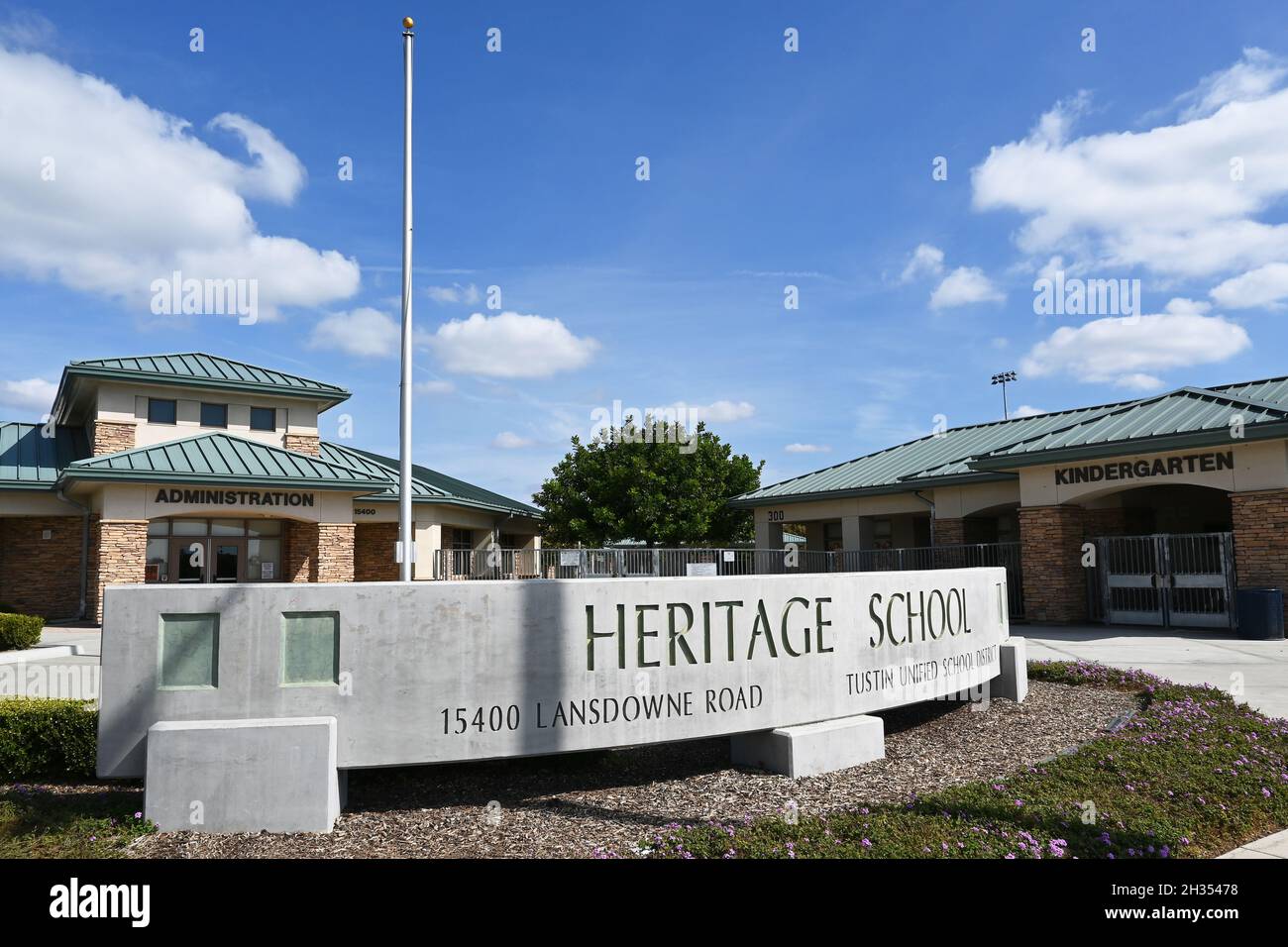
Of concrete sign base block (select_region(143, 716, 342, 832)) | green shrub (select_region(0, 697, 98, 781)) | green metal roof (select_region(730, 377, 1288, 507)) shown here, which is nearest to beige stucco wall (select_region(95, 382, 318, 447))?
green metal roof (select_region(730, 377, 1288, 507))

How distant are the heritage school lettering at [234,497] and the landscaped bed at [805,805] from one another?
15.6 meters

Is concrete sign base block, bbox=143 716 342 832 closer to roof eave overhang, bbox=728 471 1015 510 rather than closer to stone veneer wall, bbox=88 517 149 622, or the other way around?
stone veneer wall, bbox=88 517 149 622

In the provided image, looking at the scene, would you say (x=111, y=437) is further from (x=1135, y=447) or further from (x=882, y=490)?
(x=1135, y=447)

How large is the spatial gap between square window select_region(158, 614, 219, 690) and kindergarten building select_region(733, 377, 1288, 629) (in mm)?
17330

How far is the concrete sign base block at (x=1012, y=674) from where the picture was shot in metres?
8.95

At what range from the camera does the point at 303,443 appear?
24.8 m

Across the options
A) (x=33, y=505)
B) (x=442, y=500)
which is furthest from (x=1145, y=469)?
(x=33, y=505)

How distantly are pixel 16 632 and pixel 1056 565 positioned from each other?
2138cm

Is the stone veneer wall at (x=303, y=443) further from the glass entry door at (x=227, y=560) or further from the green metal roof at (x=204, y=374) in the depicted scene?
the glass entry door at (x=227, y=560)
